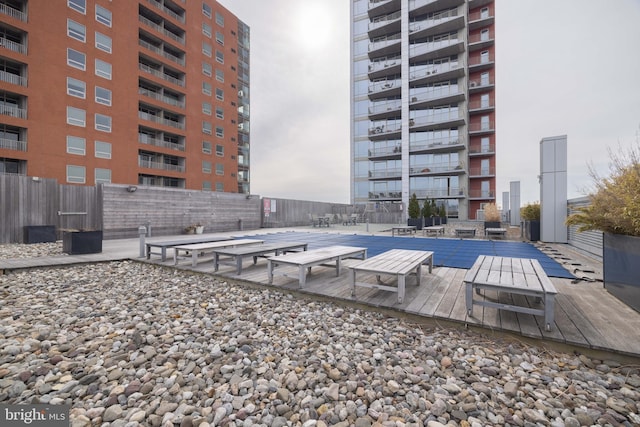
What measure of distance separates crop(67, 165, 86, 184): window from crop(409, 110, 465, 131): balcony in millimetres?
29391

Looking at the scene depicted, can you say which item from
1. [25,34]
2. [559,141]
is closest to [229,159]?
[25,34]

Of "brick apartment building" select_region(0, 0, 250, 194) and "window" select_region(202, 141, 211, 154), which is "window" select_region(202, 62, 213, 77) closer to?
"brick apartment building" select_region(0, 0, 250, 194)

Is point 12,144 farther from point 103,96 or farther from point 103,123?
point 103,96

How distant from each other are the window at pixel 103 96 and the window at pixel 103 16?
204 inches

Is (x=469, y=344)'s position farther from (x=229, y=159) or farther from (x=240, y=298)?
(x=229, y=159)

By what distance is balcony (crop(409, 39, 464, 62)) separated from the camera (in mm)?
25891

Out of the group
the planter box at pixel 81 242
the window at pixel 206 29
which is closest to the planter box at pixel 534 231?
the planter box at pixel 81 242

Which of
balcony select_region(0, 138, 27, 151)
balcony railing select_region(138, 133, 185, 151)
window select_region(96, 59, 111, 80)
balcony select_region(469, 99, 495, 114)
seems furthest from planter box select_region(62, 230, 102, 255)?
balcony select_region(469, 99, 495, 114)

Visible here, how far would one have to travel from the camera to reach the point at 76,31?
18.7 meters

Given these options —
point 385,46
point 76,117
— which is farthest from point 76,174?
point 385,46

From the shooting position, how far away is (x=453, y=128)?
27.3 m

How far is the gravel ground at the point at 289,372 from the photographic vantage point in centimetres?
Result: 178

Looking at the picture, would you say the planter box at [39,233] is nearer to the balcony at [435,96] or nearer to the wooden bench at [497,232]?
the wooden bench at [497,232]

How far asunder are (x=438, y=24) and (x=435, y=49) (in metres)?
2.41
